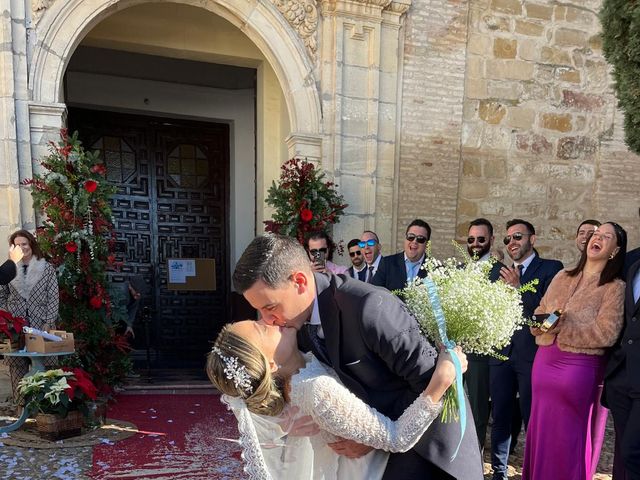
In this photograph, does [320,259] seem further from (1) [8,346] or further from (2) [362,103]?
(1) [8,346]

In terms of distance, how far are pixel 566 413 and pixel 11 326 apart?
480cm

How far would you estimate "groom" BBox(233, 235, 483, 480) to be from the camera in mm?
1663

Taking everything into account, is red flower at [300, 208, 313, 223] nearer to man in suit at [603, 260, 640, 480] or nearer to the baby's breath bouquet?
man in suit at [603, 260, 640, 480]

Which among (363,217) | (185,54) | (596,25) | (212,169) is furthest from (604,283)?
(212,169)

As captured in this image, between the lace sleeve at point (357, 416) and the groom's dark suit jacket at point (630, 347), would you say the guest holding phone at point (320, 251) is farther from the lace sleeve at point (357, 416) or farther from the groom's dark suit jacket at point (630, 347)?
the lace sleeve at point (357, 416)

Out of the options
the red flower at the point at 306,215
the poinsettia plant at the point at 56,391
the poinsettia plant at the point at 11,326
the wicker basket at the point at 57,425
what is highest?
the red flower at the point at 306,215

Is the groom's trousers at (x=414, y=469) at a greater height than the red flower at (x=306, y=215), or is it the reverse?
the red flower at (x=306, y=215)

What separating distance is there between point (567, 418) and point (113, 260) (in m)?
4.62

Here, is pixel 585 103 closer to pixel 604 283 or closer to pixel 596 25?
pixel 596 25

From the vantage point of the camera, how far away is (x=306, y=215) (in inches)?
245

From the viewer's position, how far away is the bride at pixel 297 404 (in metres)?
1.64

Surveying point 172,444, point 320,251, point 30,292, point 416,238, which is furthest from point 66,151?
point 416,238

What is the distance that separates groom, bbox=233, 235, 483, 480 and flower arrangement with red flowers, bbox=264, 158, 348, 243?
4475mm

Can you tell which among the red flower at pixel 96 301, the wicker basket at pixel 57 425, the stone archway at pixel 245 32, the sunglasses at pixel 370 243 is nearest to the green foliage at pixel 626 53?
the sunglasses at pixel 370 243
